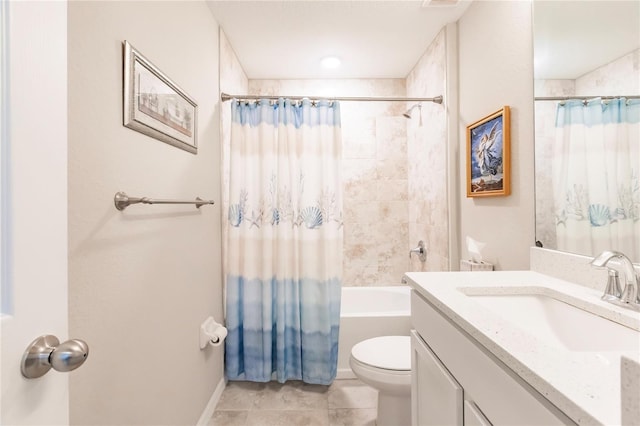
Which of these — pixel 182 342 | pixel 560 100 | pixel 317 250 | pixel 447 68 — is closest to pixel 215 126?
pixel 317 250

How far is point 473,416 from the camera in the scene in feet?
2.31

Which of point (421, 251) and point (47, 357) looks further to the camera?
point (421, 251)

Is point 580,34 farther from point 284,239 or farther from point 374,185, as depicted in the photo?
point 374,185

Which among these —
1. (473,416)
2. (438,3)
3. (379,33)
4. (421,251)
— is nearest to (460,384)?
(473,416)

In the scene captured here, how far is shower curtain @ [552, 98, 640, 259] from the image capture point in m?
0.89

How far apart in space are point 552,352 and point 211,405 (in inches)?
72.8

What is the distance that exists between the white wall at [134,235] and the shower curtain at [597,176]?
1555 millimetres

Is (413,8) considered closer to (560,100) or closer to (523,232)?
(560,100)

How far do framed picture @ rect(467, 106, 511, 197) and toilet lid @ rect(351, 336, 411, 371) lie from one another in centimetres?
96

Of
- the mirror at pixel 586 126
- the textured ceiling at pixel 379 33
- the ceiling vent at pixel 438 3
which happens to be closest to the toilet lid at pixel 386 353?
the mirror at pixel 586 126

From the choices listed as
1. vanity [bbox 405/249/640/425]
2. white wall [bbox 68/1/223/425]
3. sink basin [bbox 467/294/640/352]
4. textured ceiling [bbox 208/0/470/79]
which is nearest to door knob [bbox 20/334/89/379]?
white wall [bbox 68/1/223/425]

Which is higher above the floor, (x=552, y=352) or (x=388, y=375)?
(x=552, y=352)

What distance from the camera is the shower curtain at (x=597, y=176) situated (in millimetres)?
885

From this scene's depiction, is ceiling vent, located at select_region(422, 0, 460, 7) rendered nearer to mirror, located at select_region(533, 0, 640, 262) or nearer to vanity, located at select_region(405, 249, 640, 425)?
mirror, located at select_region(533, 0, 640, 262)
